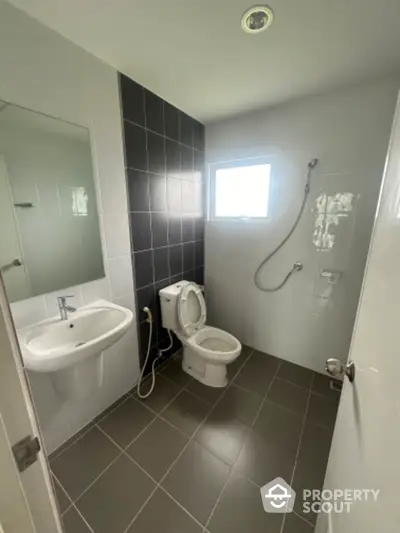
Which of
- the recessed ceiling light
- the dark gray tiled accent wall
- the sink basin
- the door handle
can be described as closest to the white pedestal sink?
the sink basin

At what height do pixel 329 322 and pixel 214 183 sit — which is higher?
pixel 214 183

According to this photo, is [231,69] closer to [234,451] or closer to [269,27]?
[269,27]

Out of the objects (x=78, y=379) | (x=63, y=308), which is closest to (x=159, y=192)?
(x=63, y=308)

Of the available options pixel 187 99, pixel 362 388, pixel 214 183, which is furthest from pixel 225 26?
pixel 362 388

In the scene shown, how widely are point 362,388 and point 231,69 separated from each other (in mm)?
1709

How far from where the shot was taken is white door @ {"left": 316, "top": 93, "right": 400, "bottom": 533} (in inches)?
15.5

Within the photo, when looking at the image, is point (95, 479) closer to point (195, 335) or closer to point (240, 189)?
point (195, 335)

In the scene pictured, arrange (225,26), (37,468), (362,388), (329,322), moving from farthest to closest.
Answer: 1. (329,322)
2. (225,26)
3. (362,388)
4. (37,468)

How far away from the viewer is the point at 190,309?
1.92 metres

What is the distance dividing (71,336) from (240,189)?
1.78 metres

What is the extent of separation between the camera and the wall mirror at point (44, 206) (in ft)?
3.29

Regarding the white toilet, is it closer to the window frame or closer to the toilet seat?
the toilet seat

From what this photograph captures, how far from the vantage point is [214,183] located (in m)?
2.15

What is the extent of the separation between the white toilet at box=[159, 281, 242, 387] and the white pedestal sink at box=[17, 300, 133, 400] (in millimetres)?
548
